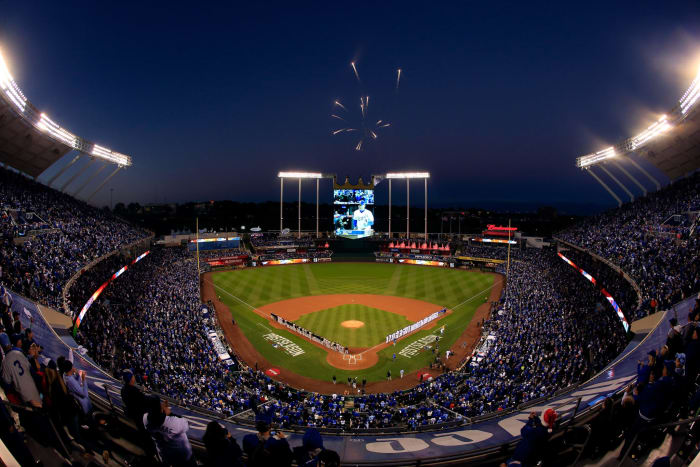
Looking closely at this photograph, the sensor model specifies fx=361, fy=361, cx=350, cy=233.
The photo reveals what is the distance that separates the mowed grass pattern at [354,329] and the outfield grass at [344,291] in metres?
2.18

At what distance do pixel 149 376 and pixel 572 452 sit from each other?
703 inches

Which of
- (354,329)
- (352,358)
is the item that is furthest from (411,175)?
(352,358)

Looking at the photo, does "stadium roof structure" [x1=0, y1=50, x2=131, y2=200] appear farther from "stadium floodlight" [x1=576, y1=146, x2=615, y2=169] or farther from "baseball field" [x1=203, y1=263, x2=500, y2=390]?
"stadium floodlight" [x1=576, y1=146, x2=615, y2=169]

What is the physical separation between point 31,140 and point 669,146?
53.6 meters

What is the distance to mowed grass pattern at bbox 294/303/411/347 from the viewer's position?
28.3 m

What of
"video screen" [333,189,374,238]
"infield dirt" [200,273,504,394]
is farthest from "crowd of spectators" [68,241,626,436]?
"video screen" [333,189,374,238]

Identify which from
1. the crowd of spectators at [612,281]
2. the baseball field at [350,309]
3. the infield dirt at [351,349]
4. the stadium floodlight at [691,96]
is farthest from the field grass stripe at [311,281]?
the stadium floodlight at [691,96]

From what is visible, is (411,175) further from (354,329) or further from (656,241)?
(656,241)

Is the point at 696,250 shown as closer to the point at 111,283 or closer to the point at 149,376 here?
the point at 149,376

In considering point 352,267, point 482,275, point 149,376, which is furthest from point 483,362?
point 352,267

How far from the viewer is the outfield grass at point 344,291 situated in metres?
24.1

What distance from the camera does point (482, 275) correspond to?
167 ft

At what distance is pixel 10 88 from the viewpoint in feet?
69.8

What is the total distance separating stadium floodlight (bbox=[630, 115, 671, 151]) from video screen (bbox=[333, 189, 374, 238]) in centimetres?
3562
